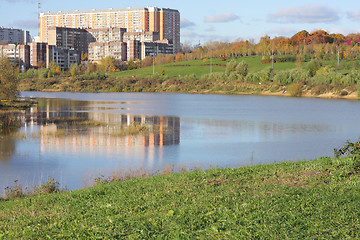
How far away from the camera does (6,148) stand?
62.6ft

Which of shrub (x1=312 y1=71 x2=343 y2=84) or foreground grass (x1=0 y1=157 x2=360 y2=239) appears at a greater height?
shrub (x1=312 y1=71 x2=343 y2=84)

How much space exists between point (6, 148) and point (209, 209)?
1435 cm

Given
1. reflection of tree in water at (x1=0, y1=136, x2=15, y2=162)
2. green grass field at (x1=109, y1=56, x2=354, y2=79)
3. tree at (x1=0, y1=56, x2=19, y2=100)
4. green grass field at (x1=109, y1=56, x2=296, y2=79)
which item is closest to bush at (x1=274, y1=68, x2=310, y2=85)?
green grass field at (x1=109, y1=56, x2=354, y2=79)

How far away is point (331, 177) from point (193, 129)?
18298 millimetres

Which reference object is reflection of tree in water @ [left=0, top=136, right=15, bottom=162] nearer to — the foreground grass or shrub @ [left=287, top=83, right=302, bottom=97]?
the foreground grass

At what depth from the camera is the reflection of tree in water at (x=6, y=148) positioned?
16.9 metres

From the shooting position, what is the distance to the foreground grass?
5.96m

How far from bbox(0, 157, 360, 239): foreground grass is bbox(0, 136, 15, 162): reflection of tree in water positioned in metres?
8.27

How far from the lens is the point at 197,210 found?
22.4 feet

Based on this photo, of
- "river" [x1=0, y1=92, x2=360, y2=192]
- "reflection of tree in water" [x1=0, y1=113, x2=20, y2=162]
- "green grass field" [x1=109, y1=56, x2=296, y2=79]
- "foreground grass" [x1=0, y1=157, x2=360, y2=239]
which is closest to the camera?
"foreground grass" [x1=0, y1=157, x2=360, y2=239]

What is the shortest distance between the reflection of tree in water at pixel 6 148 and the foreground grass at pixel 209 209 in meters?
8.27

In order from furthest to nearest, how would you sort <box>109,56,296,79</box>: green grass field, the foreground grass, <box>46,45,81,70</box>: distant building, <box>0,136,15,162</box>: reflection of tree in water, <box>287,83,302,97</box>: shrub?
<box>46,45,81,70</box>: distant building → <box>109,56,296,79</box>: green grass field → <box>287,83,302,97</box>: shrub → <box>0,136,15,162</box>: reflection of tree in water → the foreground grass

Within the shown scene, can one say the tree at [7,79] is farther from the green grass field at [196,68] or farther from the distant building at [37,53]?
the distant building at [37,53]

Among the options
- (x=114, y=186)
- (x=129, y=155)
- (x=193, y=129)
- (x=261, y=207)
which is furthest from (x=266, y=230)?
(x=193, y=129)
